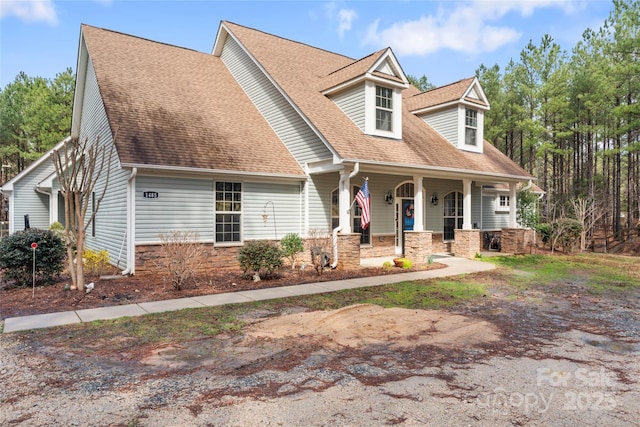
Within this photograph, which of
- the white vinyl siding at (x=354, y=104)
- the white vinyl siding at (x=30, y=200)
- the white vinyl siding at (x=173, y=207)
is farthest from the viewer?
the white vinyl siding at (x=30, y=200)

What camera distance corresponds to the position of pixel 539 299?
8516 millimetres

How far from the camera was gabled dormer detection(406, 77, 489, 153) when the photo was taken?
54.0ft

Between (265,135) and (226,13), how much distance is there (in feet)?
22.6

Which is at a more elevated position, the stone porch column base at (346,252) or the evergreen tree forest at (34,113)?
the evergreen tree forest at (34,113)

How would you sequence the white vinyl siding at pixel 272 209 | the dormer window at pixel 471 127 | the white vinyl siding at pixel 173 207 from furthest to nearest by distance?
1. the dormer window at pixel 471 127
2. the white vinyl siding at pixel 272 209
3. the white vinyl siding at pixel 173 207

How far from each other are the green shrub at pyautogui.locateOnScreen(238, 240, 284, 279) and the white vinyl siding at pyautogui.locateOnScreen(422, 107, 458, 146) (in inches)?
401

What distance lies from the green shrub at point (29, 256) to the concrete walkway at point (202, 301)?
2968 mm

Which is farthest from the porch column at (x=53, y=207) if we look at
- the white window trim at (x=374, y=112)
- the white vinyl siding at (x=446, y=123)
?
the white vinyl siding at (x=446, y=123)

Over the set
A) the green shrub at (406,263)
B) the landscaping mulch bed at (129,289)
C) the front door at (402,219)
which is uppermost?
the front door at (402,219)

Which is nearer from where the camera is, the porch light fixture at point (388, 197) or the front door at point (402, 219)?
the porch light fixture at point (388, 197)

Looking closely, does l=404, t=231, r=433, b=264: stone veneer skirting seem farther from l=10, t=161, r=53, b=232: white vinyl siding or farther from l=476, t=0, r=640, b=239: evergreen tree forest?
l=10, t=161, r=53, b=232: white vinyl siding

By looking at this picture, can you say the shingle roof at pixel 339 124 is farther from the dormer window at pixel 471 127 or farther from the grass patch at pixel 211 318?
the grass patch at pixel 211 318

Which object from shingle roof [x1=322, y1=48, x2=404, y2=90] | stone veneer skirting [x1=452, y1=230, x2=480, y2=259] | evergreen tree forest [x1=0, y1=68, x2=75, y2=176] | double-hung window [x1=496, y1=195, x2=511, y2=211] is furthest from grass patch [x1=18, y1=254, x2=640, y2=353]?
evergreen tree forest [x1=0, y1=68, x2=75, y2=176]

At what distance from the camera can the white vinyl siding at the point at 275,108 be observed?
13.1 meters
